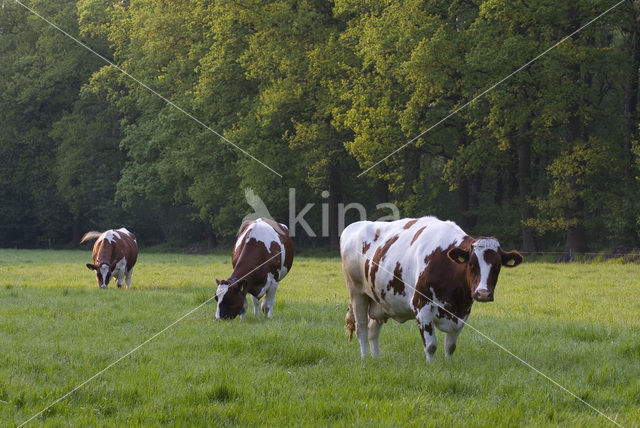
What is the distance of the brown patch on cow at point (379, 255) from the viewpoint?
8.29 meters

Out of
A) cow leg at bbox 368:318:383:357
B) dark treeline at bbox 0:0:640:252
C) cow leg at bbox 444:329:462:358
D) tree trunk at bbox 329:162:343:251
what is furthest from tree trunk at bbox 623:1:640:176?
cow leg at bbox 444:329:462:358

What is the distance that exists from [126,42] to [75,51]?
547 centimetres

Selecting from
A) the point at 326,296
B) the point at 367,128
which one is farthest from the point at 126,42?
the point at 326,296

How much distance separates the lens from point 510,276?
19281 mm

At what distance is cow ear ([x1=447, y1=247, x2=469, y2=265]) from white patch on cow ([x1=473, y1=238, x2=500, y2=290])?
12 cm

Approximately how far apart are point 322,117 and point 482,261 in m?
28.0

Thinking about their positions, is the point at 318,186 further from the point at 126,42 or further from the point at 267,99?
the point at 126,42

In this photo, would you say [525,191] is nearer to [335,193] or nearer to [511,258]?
[335,193]

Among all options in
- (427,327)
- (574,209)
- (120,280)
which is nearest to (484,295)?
(427,327)

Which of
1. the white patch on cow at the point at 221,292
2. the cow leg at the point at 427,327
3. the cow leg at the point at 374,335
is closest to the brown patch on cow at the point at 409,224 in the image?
the cow leg at the point at 374,335

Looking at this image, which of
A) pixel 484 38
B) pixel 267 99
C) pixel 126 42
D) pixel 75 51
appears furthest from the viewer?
pixel 75 51

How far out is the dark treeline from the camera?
26859 millimetres

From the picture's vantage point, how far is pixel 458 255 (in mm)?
7039

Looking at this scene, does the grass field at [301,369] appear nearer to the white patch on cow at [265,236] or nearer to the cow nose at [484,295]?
the cow nose at [484,295]
